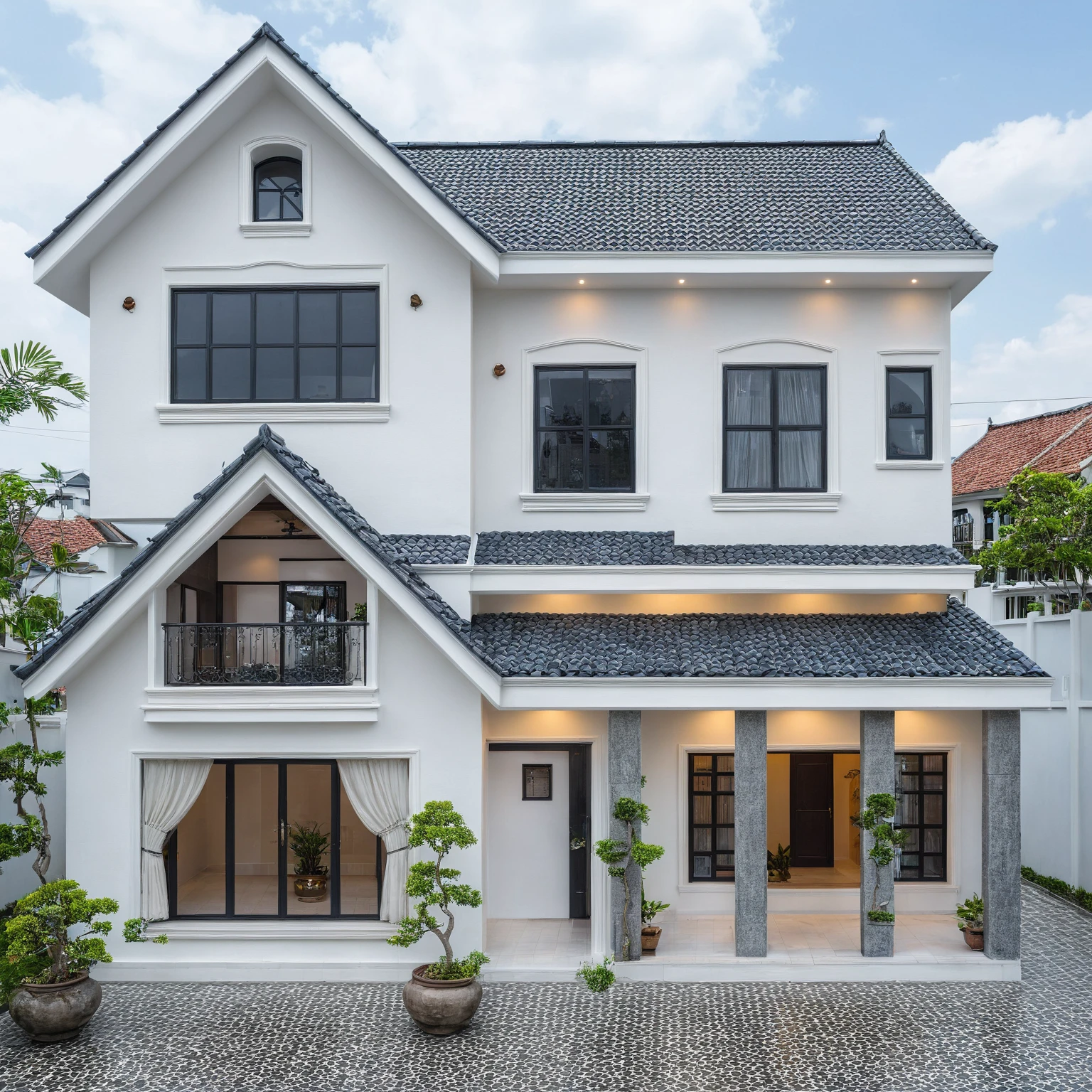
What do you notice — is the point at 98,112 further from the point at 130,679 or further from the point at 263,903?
the point at 263,903

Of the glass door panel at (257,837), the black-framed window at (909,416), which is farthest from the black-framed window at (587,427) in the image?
the glass door panel at (257,837)

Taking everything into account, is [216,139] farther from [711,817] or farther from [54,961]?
[711,817]

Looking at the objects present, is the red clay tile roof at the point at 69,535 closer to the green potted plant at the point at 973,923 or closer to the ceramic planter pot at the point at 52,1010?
the ceramic planter pot at the point at 52,1010

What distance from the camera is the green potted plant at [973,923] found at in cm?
1094

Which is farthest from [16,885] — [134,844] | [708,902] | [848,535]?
[848,535]

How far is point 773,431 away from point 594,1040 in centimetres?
800

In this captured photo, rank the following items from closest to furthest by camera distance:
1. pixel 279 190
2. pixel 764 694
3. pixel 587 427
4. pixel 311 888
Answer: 1. pixel 764 694
2. pixel 311 888
3. pixel 279 190
4. pixel 587 427

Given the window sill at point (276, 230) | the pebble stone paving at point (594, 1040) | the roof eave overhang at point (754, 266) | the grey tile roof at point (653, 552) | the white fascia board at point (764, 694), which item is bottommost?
the pebble stone paving at point (594, 1040)

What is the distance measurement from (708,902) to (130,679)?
27.2 feet

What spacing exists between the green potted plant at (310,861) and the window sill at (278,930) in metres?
0.57

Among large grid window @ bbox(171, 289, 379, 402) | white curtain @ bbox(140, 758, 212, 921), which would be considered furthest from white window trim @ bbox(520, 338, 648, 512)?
white curtain @ bbox(140, 758, 212, 921)

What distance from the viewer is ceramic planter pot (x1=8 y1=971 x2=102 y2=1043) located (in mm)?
8875

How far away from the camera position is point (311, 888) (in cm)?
1154

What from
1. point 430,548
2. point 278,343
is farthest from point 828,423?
point 278,343
